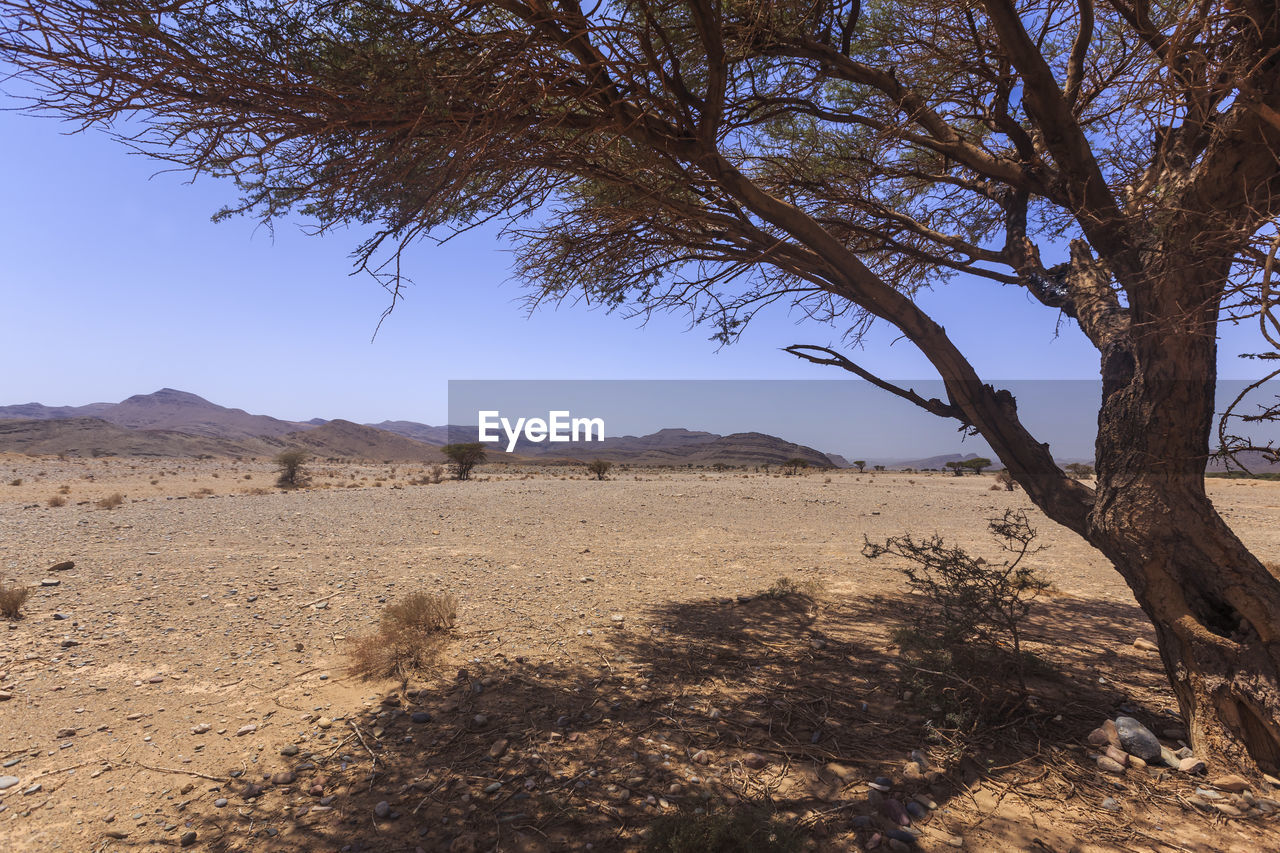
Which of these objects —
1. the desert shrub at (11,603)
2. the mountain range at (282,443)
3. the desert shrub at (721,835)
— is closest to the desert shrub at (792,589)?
the desert shrub at (721,835)

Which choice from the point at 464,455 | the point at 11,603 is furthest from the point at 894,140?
the point at 464,455

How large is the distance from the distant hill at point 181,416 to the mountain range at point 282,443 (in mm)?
212

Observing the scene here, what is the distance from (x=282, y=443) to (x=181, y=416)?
223 ft

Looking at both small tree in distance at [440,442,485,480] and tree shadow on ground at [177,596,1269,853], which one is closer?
tree shadow on ground at [177,596,1269,853]

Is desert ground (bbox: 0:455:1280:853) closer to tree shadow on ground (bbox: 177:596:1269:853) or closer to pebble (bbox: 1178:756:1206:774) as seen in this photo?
tree shadow on ground (bbox: 177:596:1269:853)

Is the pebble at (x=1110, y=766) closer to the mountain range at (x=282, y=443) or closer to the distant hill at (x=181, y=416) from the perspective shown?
the mountain range at (x=282, y=443)

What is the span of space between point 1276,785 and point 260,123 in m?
5.84

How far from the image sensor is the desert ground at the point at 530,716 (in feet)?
8.56

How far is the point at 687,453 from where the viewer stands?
74875 millimetres

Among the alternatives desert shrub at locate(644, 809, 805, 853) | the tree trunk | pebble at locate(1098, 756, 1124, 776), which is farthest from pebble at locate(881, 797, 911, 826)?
the tree trunk

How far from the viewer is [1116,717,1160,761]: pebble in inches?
122

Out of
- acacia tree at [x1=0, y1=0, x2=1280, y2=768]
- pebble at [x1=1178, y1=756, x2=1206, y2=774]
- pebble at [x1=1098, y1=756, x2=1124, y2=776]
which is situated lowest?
pebble at [x1=1098, y1=756, x2=1124, y2=776]

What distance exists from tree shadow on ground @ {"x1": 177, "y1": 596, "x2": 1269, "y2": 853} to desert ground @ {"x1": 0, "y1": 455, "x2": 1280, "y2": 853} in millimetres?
15

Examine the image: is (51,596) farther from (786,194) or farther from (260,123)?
(786,194)
